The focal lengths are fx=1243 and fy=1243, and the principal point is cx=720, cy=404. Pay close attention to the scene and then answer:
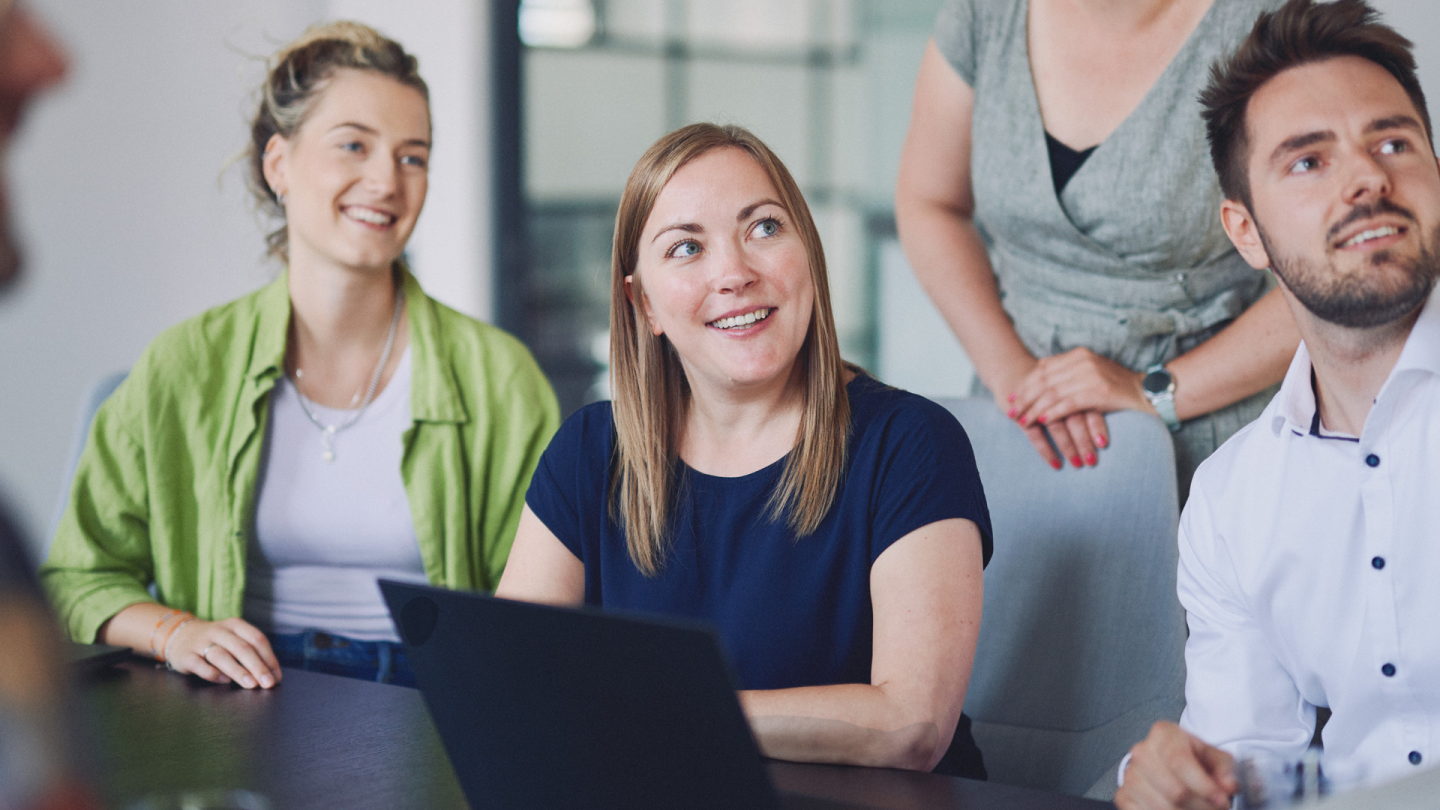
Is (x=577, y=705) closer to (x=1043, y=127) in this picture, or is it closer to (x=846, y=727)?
(x=846, y=727)

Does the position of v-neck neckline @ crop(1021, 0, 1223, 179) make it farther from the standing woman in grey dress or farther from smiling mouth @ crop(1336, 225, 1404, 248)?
smiling mouth @ crop(1336, 225, 1404, 248)

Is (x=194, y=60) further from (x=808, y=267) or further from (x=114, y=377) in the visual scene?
(x=808, y=267)

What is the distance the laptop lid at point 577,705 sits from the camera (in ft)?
2.44

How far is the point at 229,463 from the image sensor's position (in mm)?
1835

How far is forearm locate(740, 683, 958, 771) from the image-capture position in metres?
1.12

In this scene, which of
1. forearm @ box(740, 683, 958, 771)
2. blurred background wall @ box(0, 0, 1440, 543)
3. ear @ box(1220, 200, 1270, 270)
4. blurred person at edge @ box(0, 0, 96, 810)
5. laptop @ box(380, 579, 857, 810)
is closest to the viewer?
blurred person at edge @ box(0, 0, 96, 810)

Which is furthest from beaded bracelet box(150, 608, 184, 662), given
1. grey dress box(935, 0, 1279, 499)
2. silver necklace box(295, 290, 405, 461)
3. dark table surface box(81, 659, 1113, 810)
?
grey dress box(935, 0, 1279, 499)

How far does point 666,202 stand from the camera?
59.0 inches

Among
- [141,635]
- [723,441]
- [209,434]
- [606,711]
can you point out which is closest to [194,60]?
[209,434]

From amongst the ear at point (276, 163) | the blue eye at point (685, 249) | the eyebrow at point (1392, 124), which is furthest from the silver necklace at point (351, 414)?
the eyebrow at point (1392, 124)

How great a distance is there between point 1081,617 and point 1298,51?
678mm

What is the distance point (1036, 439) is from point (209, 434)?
3.94 feet

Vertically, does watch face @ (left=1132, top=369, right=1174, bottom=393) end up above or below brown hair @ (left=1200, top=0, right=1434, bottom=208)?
below

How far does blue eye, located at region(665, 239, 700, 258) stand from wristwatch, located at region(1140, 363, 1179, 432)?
63cm
